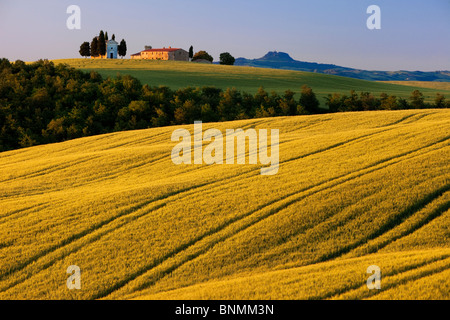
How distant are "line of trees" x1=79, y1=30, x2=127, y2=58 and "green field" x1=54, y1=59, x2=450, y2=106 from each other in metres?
15.3

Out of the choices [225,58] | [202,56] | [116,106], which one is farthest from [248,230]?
[202,56]

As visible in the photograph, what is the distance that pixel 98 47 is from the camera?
114375mm

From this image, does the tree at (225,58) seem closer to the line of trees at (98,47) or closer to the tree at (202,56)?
the tree at (202,56)

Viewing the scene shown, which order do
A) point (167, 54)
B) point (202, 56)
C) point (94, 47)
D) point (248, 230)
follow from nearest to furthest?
point (248, 230)
point (94, 47)
point (167, 54)
point (202, 56)

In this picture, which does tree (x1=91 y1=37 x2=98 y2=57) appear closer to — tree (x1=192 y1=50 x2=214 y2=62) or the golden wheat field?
tree (x1=192 y1=50 x2=214 y2=62)

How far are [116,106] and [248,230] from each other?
4487cm

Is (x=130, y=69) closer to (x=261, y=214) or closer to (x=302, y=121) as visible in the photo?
(x=302, y=121)

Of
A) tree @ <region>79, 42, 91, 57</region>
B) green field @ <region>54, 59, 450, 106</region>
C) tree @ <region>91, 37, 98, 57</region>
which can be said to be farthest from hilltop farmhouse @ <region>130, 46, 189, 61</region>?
green field @ <region>54, 59, 450, 106</region>

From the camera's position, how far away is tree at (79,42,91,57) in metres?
117

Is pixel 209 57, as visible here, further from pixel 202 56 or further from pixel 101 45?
pixel 101 45

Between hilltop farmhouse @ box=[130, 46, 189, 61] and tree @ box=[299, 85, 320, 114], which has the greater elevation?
hilltop farmhouse @ box=[130, 46, 189, 61]

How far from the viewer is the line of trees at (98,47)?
11311cm
